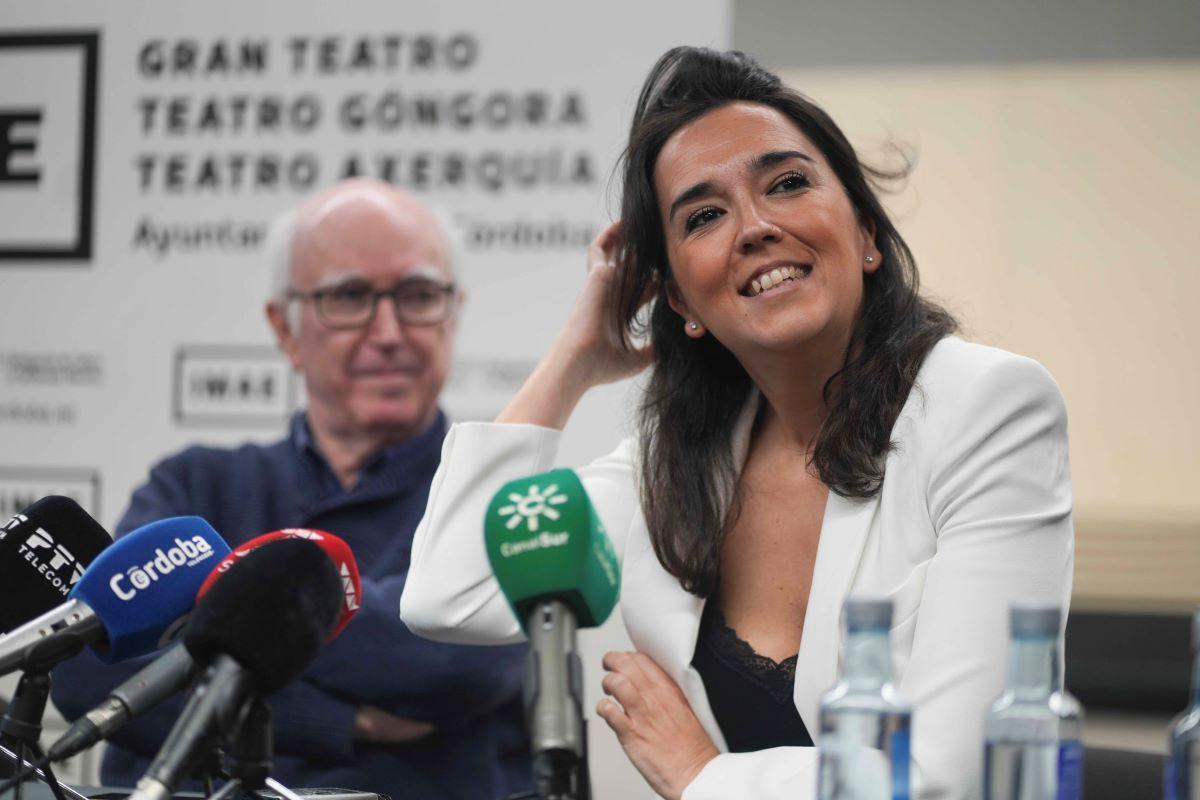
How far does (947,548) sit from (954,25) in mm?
3368

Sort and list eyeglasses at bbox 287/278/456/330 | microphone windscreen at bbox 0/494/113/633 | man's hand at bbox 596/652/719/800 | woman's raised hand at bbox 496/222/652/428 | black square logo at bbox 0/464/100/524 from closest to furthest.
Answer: microphone windscreen at bbox 0/494/113/633, man's hand at bbox 596/652/719/800, woman's raised hand at bbox 496/222/652/428, eyeglasses at bbox 287/278/456/330, black square logo at bbox 0/464/100/524

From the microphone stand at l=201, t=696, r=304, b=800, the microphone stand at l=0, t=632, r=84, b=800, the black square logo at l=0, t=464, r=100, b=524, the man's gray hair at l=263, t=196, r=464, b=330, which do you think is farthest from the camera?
the black square logo at l=0, t=464, r=100, b=524

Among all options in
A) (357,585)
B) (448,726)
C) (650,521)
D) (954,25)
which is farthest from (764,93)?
(954,25)

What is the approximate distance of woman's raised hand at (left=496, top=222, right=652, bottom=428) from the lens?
89.8 inches

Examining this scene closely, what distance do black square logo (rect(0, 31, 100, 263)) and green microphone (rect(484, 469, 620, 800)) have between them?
2873 mm

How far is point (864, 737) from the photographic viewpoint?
1164 mm

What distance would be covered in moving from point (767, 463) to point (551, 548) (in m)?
1.12

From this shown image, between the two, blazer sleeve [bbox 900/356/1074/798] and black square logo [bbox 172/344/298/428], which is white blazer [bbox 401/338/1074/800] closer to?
blazer sleeve [bbox 900/356/1074/798]

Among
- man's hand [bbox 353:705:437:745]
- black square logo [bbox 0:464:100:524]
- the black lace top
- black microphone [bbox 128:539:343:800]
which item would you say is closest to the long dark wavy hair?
the black lace top

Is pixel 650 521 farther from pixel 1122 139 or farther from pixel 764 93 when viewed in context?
pixel 1122 139

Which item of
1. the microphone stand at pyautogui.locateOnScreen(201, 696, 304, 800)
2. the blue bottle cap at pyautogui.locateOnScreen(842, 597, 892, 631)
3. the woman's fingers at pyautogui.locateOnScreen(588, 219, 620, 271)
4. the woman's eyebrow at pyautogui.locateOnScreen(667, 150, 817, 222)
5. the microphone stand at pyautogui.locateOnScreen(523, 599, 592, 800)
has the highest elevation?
the woman's eyebrow at pyautogui.locateOnScreen(667, 150, 817, 222)

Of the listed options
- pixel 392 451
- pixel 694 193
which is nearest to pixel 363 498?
pixel 392 451

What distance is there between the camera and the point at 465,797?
102 inches

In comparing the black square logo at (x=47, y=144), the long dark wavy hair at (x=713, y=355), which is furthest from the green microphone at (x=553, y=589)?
the black square logo at (x=47, y=144)
